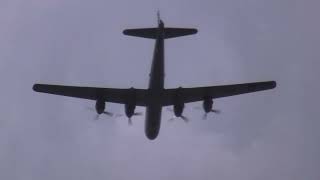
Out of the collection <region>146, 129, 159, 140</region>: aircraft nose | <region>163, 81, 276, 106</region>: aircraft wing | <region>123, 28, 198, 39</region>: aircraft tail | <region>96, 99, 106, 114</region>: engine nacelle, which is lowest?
<region>146, 129, 159, 140</region>: aircraft nose

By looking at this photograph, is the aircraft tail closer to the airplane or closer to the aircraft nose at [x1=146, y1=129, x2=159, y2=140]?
the airplane

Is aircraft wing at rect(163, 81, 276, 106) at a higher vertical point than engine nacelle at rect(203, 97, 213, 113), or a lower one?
higher

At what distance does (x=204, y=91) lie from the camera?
5766cm

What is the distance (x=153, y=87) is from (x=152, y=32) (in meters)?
6.15

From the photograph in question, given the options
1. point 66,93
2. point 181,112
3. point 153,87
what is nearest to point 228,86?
point 181,112

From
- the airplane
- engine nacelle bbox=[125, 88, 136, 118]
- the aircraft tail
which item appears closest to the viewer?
the airplane

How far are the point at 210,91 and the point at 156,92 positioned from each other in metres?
8.02

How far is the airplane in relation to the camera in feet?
171

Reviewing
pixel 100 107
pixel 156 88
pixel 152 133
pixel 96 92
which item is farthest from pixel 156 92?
pixel 96 92

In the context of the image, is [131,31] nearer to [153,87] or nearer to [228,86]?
[153,87]

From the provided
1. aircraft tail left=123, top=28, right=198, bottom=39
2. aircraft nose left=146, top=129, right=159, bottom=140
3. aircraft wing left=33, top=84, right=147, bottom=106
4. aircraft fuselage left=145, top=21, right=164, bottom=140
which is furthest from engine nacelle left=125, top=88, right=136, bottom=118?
aircraft tail left=123, top=28, right=198, bottom=39

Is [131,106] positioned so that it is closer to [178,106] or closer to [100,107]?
[100,107]

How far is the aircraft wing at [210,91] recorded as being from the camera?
185ft

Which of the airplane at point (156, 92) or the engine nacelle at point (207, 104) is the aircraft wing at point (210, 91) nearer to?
the airplane at point (156, 92)
